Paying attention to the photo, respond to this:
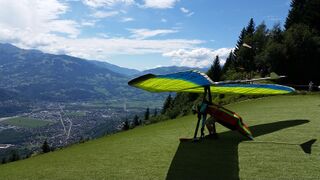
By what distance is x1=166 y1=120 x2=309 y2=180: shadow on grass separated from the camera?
34.1 ft

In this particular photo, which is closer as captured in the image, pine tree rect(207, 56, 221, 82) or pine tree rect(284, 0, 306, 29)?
pine tree rect(284, 0, 306, 29)

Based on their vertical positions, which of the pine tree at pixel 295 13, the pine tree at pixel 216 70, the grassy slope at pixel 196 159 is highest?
the pine tree at pixel 295 13

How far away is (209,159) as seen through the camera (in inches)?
469

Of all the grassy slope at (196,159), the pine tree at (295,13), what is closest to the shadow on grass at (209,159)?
the grassy slope at (196,159)

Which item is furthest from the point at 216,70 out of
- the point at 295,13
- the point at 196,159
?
the point at 196,159

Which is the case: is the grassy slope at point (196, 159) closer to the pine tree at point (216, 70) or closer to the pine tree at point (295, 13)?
the pine tree at point (295, 13)

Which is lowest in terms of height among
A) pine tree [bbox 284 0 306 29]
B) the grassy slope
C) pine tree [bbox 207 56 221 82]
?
the grassy slope

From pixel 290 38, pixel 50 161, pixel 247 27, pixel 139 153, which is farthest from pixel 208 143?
pixel 247 27

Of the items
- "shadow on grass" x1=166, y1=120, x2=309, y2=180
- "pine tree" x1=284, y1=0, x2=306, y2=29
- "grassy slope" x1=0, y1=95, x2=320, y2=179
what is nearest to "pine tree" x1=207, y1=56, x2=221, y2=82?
"pine tree" x1=284, y1=0, x2=306, y2=29

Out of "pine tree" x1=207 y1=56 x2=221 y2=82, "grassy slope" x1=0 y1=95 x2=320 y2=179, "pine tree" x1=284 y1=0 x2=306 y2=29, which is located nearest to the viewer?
"grassy slope" x1=0 y1=95 x2=320 y2=179

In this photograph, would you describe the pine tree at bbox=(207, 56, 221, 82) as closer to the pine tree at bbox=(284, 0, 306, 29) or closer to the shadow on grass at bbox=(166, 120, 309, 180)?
the pine tree at bbox=(284, 0, 306, 29)

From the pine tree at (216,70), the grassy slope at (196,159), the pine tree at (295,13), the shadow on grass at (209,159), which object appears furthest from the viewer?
the pine tree at (216,70)

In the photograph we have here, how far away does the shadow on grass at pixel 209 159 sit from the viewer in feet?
34.1

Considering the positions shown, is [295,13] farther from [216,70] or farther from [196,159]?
[196,159]
